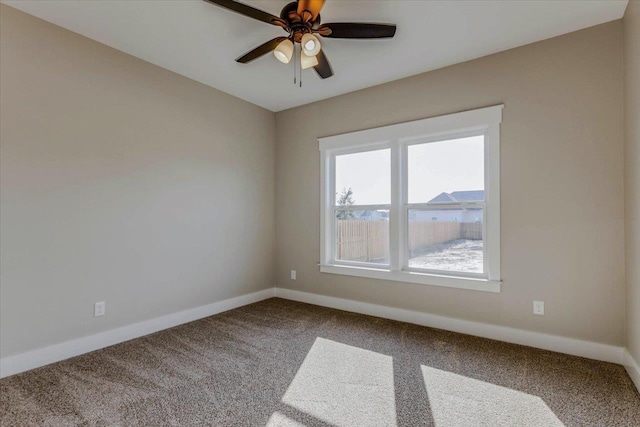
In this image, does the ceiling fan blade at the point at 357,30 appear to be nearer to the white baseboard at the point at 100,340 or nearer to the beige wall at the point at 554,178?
the beige wall at the point at 554,178

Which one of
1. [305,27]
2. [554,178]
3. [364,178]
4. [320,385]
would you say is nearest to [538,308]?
[554,178]

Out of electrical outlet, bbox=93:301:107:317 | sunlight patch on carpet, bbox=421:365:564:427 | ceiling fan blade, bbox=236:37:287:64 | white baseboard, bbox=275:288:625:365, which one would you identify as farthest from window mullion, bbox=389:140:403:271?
electrical outlet, bbox=93:301:107:317

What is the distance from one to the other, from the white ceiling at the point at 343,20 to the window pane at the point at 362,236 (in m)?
1.60

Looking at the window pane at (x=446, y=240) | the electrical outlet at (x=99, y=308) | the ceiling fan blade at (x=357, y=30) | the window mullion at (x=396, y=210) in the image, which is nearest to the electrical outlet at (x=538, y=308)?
the window pane at (x=446, y=240)

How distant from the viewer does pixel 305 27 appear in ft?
7.02

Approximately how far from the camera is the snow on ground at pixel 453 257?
306cm

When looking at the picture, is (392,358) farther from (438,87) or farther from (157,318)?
(438,87)

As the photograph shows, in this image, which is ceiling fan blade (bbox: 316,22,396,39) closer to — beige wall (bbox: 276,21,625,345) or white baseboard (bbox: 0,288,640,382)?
beige wall (bbox: 276,21,625,345)

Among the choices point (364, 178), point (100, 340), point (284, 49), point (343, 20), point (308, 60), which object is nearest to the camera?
point (284, 49)

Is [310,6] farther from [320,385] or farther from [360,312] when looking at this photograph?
[360,312]

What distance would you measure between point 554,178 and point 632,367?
146 centimetres

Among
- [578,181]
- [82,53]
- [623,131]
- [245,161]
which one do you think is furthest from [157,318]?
[623,131]

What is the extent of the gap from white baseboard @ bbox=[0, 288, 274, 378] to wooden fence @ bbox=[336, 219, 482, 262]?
1.59 m

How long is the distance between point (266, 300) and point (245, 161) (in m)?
1.90
